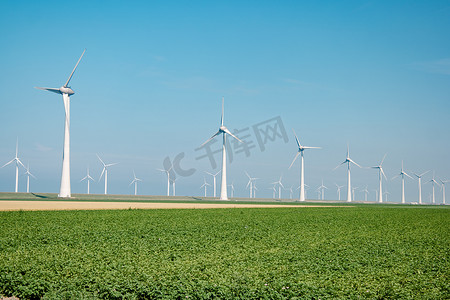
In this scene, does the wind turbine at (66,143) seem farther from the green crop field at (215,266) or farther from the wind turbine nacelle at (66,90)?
the green crop field at (215,266)

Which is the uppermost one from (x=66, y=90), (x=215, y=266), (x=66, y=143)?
(x=66, y=90)

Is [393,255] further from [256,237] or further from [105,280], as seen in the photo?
[105,280]

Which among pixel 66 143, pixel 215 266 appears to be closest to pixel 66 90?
pixel 66 143

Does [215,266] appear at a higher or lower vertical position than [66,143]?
lower

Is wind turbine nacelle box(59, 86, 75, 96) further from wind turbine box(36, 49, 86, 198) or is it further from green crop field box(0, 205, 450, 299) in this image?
green crop field box(0, 205, 450, 299)

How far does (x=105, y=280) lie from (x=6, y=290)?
10.0 feet

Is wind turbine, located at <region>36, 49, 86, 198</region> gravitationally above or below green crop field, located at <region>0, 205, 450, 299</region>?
above

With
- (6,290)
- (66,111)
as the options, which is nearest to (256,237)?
(6,290)

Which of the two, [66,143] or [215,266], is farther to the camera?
[66,143]

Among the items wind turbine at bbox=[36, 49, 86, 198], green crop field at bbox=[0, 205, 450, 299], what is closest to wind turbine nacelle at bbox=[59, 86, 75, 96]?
wind turbine at bbox=[36, 49, 86, 198]

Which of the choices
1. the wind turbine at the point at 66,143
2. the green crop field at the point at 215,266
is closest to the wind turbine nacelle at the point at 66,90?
the wind turbine at the point at 66,143

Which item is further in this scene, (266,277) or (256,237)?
(256,237)

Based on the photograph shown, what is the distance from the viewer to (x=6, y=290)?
14.0 m

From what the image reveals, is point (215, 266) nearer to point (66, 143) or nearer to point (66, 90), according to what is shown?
point (66, 143)
